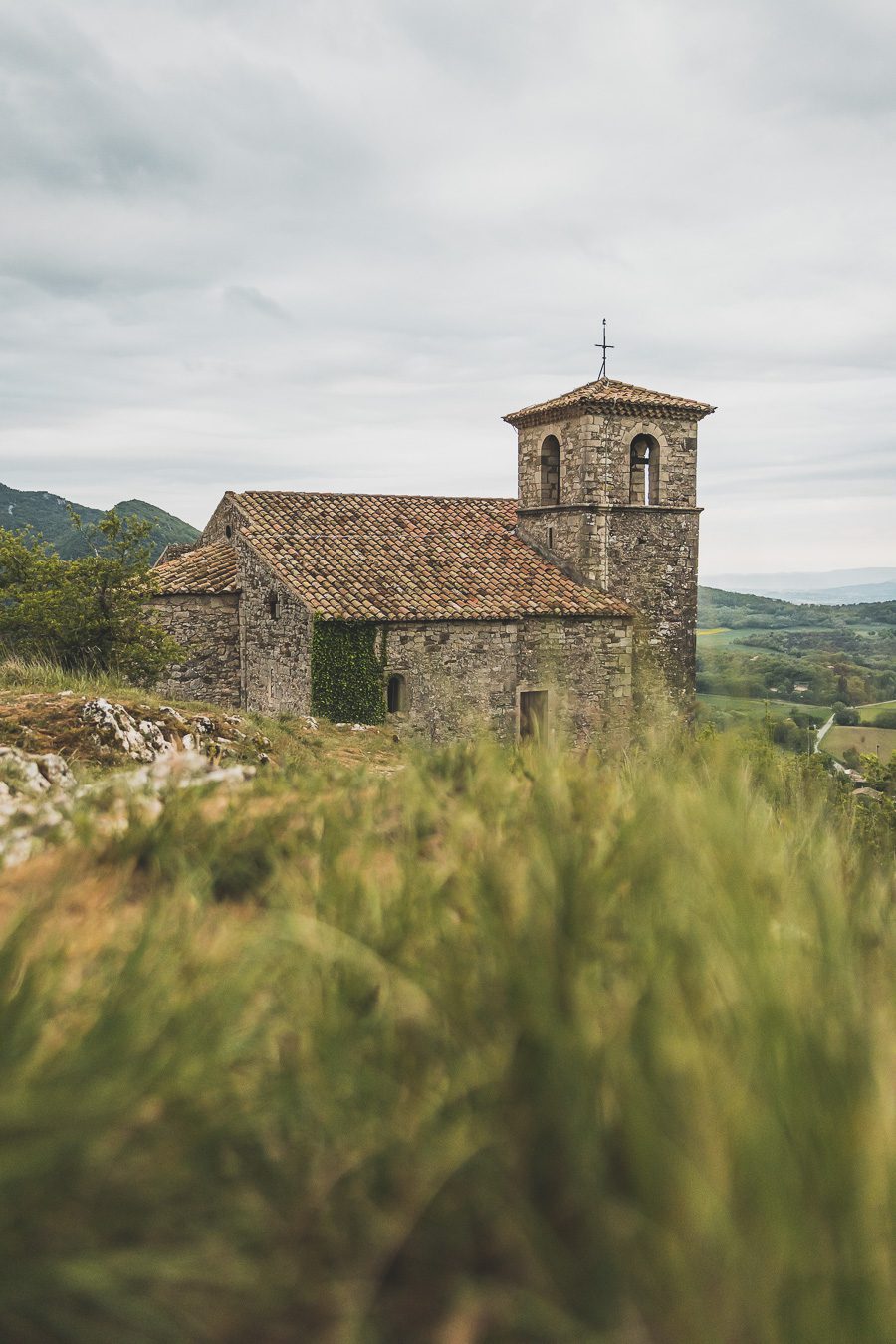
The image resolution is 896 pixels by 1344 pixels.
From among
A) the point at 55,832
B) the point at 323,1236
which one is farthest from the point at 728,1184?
the point at 55,832

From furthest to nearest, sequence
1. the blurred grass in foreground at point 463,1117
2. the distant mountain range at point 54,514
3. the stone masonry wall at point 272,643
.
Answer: the distant mountain range at point 54,514 → the stone masonry wall at point 272,643 → the blurred grass in foreground at point 463,1117

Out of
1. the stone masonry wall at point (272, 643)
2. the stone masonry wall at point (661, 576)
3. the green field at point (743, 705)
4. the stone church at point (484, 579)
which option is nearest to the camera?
the green field at point (743, 705)

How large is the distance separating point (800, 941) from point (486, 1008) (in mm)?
626

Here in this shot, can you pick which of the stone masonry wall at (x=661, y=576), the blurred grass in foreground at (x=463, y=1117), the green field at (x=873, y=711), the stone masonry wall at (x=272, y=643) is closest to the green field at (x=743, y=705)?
the blurred grass in foreground at (x=463, y=1117)

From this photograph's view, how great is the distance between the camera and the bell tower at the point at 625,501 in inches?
810

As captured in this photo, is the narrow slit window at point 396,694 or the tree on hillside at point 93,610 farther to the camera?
the narrow slit window at point 396,694

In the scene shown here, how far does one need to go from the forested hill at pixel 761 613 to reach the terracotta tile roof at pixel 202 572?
1053 cm

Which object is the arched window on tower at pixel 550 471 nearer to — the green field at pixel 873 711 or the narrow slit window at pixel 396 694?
the narrow slit window at pixel 396 694

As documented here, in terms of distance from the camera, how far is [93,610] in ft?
51.6

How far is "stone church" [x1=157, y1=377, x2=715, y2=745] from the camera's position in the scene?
1800cm

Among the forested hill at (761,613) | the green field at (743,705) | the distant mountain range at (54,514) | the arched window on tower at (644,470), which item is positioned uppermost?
the distant mountain range at (54,514)

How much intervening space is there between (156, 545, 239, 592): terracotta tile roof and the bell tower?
650cm

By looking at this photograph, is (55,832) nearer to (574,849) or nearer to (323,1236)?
(574,849)

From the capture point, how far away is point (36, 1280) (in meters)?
1.11
